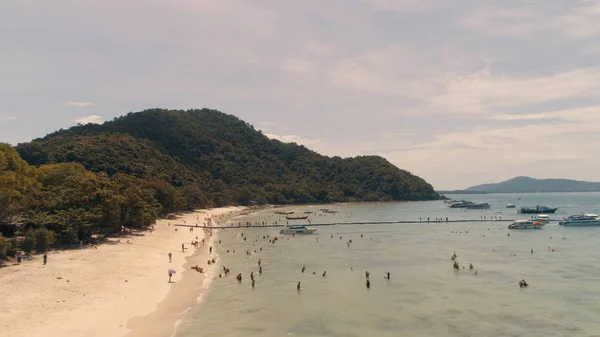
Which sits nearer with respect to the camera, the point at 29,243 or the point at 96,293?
the point at 96,293

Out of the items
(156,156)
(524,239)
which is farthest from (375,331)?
(156,156)

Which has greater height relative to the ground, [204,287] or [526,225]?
[526,225]

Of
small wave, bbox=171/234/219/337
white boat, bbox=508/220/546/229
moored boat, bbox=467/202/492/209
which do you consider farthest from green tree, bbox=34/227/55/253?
moored boat, bbox=467/202/492/209

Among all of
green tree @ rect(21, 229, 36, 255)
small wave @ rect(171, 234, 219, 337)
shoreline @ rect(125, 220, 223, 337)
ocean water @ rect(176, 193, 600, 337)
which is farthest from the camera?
green tree @ rect(21, 229, 36, 255)

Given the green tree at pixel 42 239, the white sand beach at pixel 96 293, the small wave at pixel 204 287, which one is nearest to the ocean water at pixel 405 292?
the small wave at pixel 204 287

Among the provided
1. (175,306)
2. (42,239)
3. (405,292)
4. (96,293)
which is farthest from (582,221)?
(42,239)

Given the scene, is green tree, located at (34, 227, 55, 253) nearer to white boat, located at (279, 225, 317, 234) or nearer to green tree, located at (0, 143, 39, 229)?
green tree, located at (0, 143, 39, 229)

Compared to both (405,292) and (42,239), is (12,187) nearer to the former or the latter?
(42,239)
